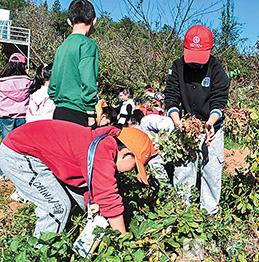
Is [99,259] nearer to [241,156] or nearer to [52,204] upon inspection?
[52,204]

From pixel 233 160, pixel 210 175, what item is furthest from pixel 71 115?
pixel 233 160

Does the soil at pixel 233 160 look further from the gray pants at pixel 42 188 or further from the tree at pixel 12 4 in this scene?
the tree at pixel 12 4

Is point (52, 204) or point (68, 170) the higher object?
point (68, 170)

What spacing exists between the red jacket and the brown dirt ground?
3.85 ft

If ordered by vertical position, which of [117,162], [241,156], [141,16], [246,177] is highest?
[141,16]

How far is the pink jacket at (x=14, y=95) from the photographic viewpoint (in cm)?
565

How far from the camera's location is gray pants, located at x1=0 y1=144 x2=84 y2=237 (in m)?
2.60

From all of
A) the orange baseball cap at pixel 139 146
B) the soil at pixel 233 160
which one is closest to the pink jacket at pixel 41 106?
the soil at pixel 233 160

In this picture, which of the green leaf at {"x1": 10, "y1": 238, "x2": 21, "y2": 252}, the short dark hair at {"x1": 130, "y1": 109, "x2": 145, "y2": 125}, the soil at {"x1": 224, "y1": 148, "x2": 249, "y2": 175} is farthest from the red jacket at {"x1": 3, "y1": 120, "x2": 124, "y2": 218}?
the soil at {"x1": 224, "y1": 148, "x2": 249, "y2": 175}

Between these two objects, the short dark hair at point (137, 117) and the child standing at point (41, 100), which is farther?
the short dark hair at point (137, 117)

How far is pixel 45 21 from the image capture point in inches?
1196

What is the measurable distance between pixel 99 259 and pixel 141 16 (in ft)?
21.5

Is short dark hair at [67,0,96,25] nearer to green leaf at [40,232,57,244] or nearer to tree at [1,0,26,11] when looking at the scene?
green leaf at [40,232,57,244]

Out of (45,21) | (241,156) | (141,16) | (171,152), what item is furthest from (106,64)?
(45,21)
